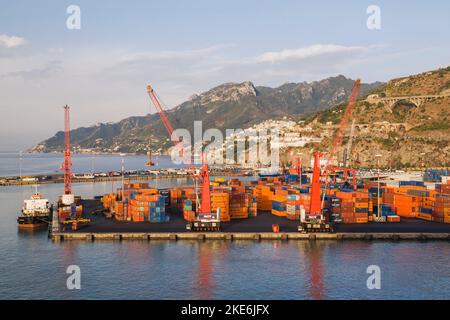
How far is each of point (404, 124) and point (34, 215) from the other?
4541 inches

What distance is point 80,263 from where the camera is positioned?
151ft

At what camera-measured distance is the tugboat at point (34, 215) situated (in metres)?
67.1

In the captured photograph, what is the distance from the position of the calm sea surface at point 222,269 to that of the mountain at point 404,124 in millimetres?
90158

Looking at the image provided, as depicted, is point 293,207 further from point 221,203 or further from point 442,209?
point 442,209

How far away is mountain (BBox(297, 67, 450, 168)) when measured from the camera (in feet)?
453

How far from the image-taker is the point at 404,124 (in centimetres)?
15388

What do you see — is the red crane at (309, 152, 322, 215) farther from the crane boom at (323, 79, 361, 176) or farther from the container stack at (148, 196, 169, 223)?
the container stack at (148, 196, 169, 223)

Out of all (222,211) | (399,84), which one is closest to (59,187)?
(222,211)

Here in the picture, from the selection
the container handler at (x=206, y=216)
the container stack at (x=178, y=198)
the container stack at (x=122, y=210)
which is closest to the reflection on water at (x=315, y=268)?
the container handler at (x=206, y=216)

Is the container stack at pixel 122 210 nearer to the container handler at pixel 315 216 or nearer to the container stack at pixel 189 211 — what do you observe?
the container stack at pixel 189 211

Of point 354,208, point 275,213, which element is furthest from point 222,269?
point 275,213

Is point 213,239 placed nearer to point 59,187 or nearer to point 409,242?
point 409,242
